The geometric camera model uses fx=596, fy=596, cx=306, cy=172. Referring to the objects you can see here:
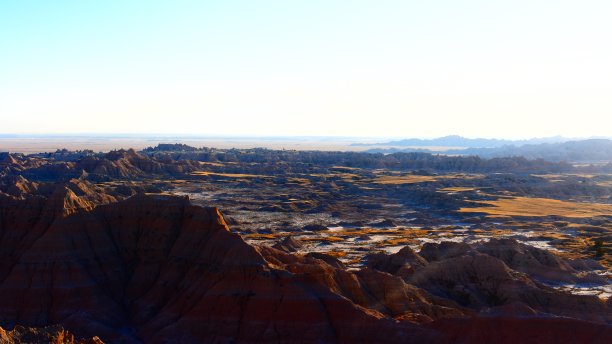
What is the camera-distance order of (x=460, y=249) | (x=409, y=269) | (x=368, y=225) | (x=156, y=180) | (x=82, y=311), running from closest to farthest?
(x=82, y=311) < (x=409, y=269) < (x=460, y=249) < (x=368, y=225) < (x=156, y=180)

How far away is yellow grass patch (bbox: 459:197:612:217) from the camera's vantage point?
393 feet

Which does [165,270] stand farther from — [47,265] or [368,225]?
[368,225]

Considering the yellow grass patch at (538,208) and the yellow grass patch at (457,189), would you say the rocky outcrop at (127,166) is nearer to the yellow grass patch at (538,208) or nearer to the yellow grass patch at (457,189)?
the yellow grass patch at (457,189)

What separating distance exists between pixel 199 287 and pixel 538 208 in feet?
343

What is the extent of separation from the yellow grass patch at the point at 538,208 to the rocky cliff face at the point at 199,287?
7444 centimetres

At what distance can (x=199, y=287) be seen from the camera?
40.3 metres

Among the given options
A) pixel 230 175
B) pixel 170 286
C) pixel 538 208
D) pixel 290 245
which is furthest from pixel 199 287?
pixel 230 175

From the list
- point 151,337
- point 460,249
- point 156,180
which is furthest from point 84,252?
point 156,180

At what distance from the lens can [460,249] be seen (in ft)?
196

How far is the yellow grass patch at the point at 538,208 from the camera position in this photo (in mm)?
119812

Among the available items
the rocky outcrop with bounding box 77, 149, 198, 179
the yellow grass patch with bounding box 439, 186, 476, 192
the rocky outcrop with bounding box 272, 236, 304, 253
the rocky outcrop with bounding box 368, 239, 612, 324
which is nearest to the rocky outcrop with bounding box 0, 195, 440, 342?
the rocky outcrop with bounding box 368, 239, 612, 324

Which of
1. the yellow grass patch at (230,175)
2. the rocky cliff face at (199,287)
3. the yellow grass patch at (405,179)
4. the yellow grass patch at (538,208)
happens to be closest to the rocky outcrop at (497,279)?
the rocky cliff face at (199,287)

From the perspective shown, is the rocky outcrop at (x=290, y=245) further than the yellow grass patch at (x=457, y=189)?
No

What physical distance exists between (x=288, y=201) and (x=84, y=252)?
87245 mm
